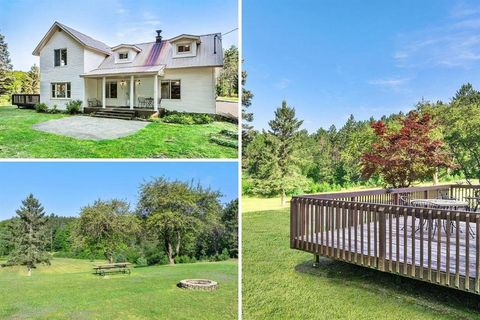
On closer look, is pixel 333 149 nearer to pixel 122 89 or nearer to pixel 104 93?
pixel 122 89

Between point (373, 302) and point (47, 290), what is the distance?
323cm

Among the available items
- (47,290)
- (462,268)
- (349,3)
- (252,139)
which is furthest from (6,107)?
(349,3)

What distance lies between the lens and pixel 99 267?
15.3ft

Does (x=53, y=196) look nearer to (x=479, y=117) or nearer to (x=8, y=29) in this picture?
(x=8, y=29)

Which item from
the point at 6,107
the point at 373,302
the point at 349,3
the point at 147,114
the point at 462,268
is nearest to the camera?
the point at 462,268

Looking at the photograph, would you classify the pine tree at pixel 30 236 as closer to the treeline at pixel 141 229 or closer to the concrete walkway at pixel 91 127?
the treeline at pixel 141 229

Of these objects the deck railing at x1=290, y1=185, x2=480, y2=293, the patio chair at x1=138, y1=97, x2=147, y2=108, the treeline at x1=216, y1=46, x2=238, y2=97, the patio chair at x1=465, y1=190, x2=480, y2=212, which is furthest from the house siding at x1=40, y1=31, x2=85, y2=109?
the patio chair at x1=465, y1=190, x2=480, y2=212

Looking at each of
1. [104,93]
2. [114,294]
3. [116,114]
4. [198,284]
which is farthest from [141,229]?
[104,93]

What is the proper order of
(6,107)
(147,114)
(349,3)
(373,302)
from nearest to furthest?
(373,302)
(6,107)
(147,114)
(349,3)

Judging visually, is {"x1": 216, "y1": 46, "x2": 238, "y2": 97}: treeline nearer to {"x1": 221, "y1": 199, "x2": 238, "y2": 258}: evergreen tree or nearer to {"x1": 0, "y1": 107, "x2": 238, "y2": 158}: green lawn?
{"x1": 0, "y1": 107, "x2": 238, "y2": 158}: green lawn

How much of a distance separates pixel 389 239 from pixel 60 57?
4.35 metres

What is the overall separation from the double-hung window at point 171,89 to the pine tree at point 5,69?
1.56 meters

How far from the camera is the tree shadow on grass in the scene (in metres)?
3.61

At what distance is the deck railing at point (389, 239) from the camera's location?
330 cm
